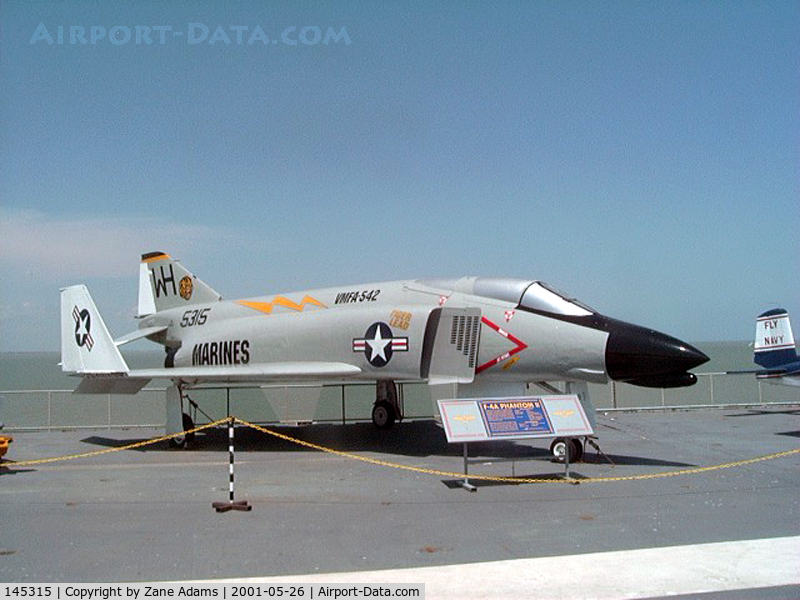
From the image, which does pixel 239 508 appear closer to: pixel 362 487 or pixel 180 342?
pixel 362 487

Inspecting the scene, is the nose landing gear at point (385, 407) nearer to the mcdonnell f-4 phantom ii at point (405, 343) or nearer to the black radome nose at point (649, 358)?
the mcdonnell f-4 phantom ii at point (405, 343)

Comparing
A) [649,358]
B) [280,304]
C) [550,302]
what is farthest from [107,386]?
[649,358]

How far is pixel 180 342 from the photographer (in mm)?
17297

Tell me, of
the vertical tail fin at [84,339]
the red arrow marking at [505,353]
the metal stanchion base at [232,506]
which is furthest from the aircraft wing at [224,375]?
the metal stanchion base at [232,506]

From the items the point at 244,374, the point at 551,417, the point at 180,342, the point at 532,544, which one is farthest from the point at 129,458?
the point at 532,544

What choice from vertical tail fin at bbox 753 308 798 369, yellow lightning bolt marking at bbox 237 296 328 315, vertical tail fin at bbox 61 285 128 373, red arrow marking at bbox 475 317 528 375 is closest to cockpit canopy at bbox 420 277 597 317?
red arrow marking at bbox 475 317 528 375

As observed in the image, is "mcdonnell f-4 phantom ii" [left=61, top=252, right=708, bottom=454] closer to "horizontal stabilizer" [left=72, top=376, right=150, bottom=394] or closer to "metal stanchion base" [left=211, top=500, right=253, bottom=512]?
"horizontal stabilizer" [left=72, top=376, right=150, bottom=394]

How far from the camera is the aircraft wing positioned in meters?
13.2

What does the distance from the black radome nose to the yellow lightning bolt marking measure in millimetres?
5870

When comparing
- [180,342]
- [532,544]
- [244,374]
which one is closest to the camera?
[532,544]

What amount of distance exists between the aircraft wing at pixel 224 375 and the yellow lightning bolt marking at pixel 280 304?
1300mm

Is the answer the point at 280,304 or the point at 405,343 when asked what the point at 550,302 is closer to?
the point at 405,343

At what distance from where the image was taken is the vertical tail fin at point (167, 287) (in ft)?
58.6

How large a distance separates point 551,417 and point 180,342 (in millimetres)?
10148
